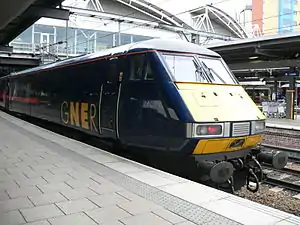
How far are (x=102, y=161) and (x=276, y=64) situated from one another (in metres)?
19.2

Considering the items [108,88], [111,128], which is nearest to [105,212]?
Result: [111,128]

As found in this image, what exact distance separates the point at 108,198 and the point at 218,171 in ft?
7.22

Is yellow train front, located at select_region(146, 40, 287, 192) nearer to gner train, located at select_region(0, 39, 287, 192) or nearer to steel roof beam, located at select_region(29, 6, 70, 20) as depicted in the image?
gner train, located at select_region(0, 39, 287, 192)

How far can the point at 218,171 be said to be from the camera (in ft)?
18.9

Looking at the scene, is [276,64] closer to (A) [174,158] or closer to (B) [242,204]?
(A) [174,158]

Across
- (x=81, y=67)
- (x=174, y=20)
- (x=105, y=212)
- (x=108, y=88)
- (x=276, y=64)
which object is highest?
(x=174, y=20)

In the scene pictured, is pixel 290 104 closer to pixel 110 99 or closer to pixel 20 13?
pixel 20 13

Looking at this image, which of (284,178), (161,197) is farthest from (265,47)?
(161,197)

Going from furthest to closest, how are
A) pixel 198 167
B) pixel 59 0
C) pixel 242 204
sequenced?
pixel 59 0
pixel 198 167
pixel 242 204

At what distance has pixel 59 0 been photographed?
13812mm

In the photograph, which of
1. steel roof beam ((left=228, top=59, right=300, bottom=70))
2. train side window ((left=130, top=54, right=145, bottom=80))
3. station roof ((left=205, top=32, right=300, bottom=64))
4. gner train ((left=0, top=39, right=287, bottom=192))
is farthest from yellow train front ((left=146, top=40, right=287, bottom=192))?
steel roof beam ((left=228, top=59, right=300, bottom=70))

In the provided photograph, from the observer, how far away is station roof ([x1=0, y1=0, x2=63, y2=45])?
10469 mm

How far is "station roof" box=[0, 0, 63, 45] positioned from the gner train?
12.2 ft

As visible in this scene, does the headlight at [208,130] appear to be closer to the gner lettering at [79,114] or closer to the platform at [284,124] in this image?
the gner lettering at [79,114]
